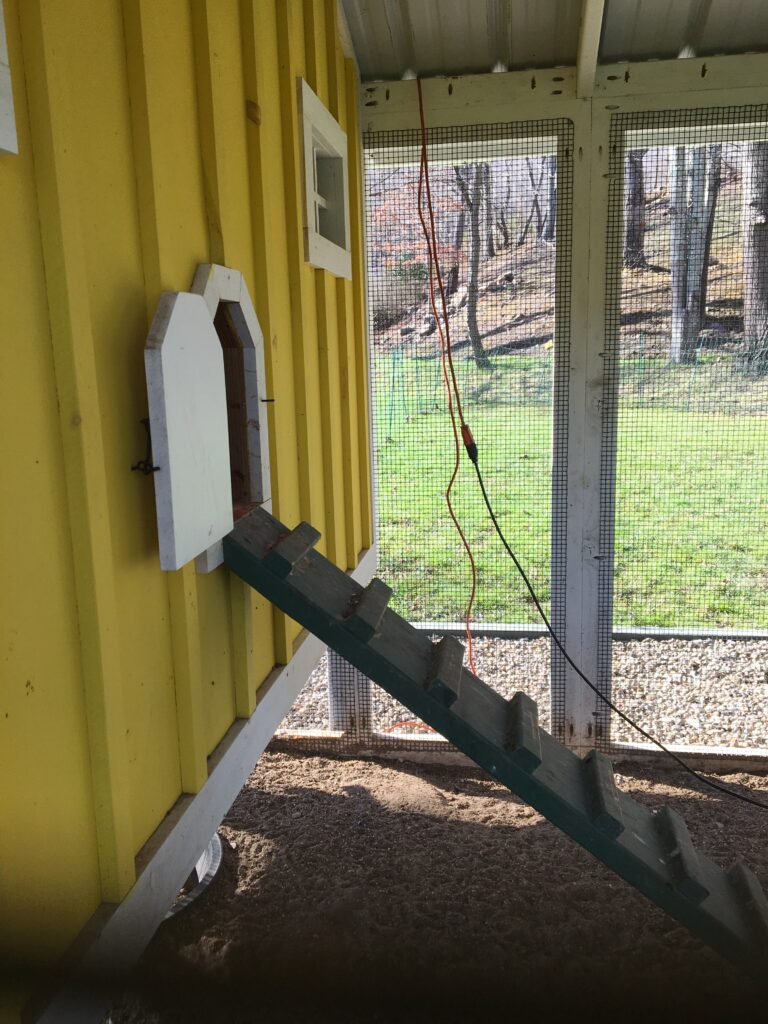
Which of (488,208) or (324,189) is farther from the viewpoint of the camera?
(488,208)

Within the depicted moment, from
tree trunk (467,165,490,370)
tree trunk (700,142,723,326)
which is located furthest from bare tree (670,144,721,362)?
tree trunk (467,165,490,370)

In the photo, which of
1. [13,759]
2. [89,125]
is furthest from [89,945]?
[89,125]

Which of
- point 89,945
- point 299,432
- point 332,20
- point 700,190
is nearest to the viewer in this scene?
point 89,945

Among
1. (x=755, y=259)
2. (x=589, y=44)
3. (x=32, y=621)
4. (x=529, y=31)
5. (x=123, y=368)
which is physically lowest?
(x=32, y=621)

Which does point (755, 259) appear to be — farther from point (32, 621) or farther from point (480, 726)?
point (32, 621)

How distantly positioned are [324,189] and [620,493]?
6.58 feet

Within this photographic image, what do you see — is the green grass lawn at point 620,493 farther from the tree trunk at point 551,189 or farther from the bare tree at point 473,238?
the tree trunk at point 551,189

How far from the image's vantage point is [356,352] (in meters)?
3.58

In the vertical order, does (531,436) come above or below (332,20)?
below

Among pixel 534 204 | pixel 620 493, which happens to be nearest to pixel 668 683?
pixel 620 493

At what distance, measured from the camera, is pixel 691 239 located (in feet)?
13.3

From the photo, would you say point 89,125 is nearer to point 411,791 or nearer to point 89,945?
point 89,945

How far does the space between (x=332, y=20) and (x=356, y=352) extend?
130 cm

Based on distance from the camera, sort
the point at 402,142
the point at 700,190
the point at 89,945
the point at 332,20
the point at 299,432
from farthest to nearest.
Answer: the point at 700,190 < the point at 402,142 < the point at 332,20 < the point at 299,432 < the point at 89,945
